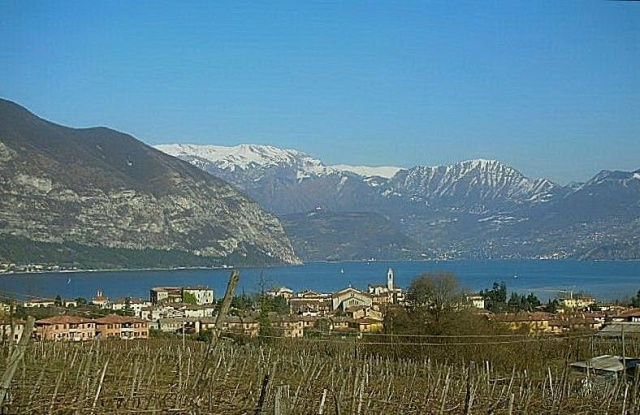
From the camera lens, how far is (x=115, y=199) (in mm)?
97188

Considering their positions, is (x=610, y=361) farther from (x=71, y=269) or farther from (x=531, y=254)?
(x=531, y=254)

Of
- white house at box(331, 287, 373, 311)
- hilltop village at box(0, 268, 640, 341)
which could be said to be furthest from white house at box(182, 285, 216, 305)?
white house at box(331, 287, 373, 311)

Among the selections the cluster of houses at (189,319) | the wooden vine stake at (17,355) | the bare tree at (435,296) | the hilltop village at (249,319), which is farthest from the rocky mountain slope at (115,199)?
the wooden vine stake at (17,355)

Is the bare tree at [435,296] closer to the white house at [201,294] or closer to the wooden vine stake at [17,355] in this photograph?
the wooden vine stake at [17,355]

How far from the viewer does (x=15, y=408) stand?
6004mm

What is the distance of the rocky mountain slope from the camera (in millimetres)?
85312

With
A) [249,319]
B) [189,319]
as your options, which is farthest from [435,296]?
[189,319]

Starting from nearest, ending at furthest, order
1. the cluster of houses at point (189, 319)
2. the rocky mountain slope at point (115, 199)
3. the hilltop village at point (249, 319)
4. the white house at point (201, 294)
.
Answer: the hilltop village at point (249, 319) < the cluster of houses at point (189, 319) < the white house at point (201, 294) < the rocky mountain slope at point (115, 199)

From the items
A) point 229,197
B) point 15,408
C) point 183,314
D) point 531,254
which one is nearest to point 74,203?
point 229,197

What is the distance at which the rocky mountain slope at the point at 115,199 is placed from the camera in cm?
8531

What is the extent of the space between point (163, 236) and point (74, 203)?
487 inches

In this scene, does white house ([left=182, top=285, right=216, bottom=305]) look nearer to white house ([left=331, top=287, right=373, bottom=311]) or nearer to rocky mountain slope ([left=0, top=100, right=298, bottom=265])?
white house ([left=331, top=287, right=373, bottom=311])

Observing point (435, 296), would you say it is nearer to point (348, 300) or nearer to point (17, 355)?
point (17, 355)

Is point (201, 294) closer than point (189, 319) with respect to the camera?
No
